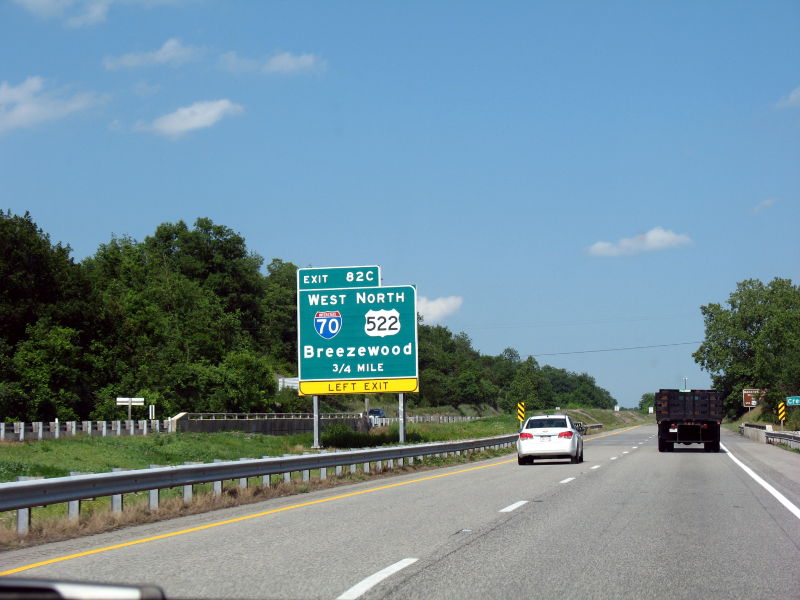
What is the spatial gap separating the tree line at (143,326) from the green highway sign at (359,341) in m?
30.3

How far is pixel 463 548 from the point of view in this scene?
1095 cm

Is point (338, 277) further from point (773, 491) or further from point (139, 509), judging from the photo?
point (139, 509)

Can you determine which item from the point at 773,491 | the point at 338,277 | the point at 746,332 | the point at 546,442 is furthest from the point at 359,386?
the point at 746,332

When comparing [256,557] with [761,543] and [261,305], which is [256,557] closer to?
[761,543]

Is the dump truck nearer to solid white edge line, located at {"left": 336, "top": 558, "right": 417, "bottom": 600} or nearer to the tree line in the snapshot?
solid white edge line, located at {"left": 336, "top": 558, "right": 417, "bottom": 600}

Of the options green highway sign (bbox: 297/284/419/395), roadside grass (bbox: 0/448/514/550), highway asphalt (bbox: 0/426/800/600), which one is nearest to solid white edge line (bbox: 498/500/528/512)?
highway asphalt (bbox: 0/426/800/600)

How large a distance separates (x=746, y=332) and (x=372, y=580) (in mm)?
132867

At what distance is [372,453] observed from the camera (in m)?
25.7

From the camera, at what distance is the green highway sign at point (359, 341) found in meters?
37.5

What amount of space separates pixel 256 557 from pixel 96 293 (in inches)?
2536

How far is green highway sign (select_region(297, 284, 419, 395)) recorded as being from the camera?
37531 millimetres

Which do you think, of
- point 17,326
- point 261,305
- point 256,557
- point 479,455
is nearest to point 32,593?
point 256,557

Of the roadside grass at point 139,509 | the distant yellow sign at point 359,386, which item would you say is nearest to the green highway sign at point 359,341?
the distant yellow sign at point 359,386

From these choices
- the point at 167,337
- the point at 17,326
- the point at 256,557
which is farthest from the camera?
the point at 167,337
